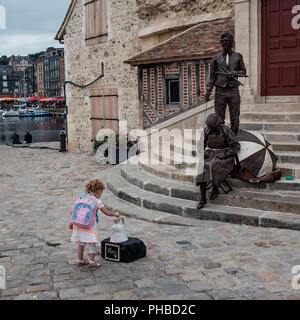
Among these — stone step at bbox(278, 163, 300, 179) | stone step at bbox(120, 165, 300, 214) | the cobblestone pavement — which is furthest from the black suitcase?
stone step at bbox(278, 163, 300, 179)

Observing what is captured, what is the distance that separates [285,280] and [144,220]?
9.41 ft

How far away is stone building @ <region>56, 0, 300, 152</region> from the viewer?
9.54m

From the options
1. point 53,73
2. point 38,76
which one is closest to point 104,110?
point 53,73

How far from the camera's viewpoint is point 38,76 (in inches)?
4151

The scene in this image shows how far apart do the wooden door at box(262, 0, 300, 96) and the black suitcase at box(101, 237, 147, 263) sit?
233 inches

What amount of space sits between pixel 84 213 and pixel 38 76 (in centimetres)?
10592

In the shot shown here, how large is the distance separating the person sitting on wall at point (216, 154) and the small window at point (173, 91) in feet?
20.0

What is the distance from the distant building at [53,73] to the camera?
9144 centimetres

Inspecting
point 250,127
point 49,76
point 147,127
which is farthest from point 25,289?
point 49,76

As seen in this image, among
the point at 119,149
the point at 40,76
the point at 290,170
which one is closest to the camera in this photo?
the point at 290,170

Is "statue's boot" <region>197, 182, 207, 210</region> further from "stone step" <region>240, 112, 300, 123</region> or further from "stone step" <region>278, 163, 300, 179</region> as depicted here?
"stone step" <region>240, 112, 300, 123</region>

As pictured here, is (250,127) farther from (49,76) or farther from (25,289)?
(49,76)

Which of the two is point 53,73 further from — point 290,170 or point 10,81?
point 290,170

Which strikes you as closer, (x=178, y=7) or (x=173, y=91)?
(x=173, y=91)
